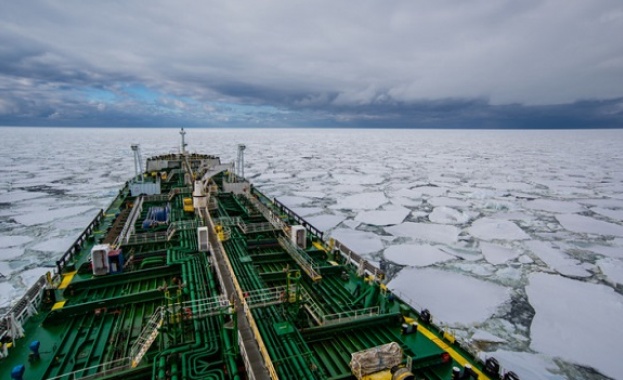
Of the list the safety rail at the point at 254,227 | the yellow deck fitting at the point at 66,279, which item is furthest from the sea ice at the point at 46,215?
the safety rail at the point at 254,227

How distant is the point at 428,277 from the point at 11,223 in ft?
67.3

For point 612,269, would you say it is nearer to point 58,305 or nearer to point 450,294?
point 450,294

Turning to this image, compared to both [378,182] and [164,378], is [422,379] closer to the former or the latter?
[164,378]

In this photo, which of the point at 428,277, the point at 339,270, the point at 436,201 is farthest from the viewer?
the point at 436,201

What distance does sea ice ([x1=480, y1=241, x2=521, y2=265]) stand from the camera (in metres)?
13.8

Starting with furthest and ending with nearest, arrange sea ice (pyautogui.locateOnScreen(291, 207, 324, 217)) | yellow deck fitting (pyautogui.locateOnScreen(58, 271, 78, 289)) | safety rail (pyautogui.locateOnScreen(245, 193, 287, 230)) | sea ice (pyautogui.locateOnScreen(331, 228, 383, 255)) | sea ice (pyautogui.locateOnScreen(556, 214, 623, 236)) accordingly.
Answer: sea ice (pyautogui.locateOnScreen(291, 207, 324, 217)) → sea ice (pyautogui.locateOnScreen(556, 214, 623, 236)) → sea ice (pyautogui.locateOnScreen(331, 228, 383, 255)) → safety rail (pyautogui.locateOnScreen(245, 193, 287, 230)) → yellow deck fitting (pyautogui.locateOnScreen(58, 271, 78, 289))

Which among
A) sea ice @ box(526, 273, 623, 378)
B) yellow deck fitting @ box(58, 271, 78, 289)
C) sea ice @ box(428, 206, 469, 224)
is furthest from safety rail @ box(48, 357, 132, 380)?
sea ice @ box(428, 206, 469, 224)

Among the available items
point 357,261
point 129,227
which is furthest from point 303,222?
point 129,227

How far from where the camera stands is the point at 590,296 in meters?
11.1

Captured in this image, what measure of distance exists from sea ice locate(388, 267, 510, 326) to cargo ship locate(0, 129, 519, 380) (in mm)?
572

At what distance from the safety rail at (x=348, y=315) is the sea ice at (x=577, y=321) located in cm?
426

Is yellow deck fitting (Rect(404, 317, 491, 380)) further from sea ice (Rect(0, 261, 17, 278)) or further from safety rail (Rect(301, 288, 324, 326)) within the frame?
sea ice (Rect(0, 261, 17, 278))

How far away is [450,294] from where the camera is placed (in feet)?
36.7

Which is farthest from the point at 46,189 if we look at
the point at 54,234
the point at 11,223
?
the point at 54,234
